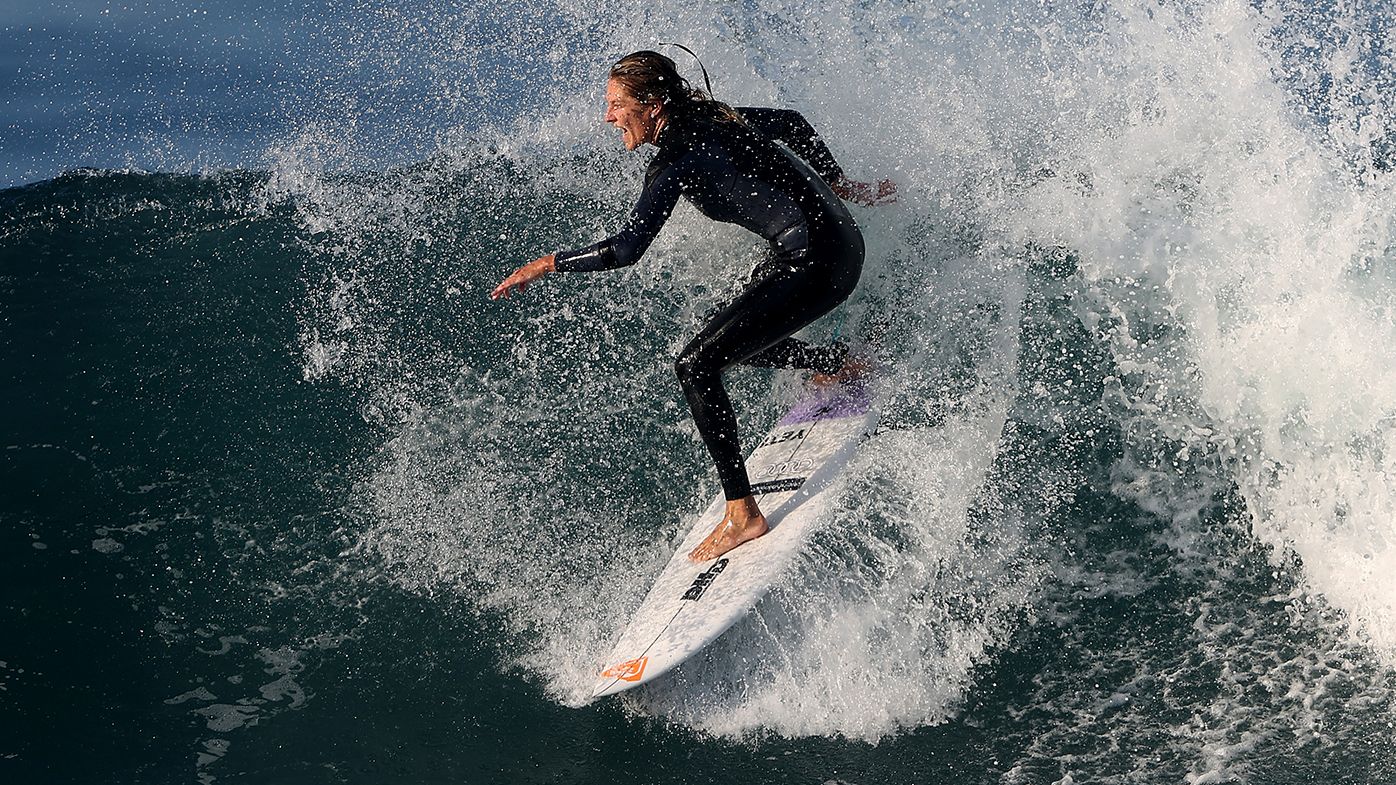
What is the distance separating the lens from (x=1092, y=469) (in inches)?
217

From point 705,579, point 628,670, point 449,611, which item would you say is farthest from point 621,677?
point 449,611

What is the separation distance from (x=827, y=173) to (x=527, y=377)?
6.99ft

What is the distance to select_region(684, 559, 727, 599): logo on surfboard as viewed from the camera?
455 centimetres

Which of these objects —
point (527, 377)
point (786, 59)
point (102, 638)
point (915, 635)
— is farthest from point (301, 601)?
point (786, 59)

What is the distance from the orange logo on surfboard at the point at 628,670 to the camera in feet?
13.5

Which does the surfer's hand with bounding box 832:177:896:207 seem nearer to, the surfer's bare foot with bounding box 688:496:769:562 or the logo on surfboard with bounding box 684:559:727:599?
the surfer's bare foot with bounding box 688:496:769:562

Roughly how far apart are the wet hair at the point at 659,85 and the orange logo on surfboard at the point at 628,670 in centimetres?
219

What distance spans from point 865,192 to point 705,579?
2.29 metres

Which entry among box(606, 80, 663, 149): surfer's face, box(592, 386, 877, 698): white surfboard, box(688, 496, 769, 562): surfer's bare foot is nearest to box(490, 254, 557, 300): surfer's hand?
box(606, 80, 663, 149): surfer's face

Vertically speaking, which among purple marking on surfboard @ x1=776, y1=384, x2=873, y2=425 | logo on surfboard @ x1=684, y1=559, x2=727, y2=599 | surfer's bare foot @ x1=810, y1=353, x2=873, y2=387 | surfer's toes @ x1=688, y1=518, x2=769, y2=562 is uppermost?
surfer's bare foot @ x1=810, y1=353, x2=873, y2=387

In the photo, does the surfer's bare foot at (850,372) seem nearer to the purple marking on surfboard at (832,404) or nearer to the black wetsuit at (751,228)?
the purple marking on surfboard at (832,404)

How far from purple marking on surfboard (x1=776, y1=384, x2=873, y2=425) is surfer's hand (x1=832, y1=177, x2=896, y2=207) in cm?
97

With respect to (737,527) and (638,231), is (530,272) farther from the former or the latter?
(737,527)

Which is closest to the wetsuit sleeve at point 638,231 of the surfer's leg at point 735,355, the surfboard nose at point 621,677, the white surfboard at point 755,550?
the surfer's leg at point 735,355
